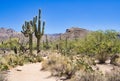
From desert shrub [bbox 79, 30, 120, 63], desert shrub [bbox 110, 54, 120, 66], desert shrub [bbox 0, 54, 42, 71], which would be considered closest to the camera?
desert shrub [bbox 0, 54, 42, 71]

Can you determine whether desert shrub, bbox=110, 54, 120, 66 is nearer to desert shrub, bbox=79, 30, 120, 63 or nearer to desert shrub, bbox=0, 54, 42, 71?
desert shrub, bbox=79, 30, 120, 63

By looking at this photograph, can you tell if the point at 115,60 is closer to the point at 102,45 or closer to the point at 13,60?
the point at 102,45

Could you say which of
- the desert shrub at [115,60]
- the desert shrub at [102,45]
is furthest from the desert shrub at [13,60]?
the desert shrub at [115,60]

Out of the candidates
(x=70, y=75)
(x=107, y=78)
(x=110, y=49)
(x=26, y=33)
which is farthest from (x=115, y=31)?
(x=107, y=78)

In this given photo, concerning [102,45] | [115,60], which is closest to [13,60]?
[102,45]

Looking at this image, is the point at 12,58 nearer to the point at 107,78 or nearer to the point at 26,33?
the point at 26,33

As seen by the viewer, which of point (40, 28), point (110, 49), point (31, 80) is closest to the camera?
point (31, 80)

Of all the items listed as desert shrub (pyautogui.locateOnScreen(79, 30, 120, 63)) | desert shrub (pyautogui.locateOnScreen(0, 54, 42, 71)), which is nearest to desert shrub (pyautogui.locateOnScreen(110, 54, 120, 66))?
desert shrub (pyautogui.locateOnScreen(79, 30, 120, 63))

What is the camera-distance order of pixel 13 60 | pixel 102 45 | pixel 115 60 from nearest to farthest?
pixel 115 60, pixel 102 45, pixel 13 60

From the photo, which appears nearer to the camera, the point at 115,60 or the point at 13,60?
the point at 115,60

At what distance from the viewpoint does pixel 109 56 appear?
28.2 meters

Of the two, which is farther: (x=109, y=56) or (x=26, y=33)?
(x=26, y=33)

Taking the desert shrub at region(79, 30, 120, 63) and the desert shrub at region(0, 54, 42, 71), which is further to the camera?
the desert shrub at region(79, 30, 120, 63)

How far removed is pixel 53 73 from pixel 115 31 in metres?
14.6
